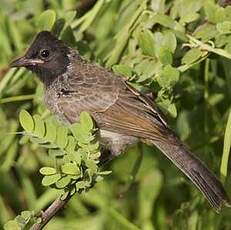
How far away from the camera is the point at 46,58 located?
4.18m

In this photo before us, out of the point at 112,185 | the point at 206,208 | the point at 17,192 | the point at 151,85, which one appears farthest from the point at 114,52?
the point at 17,192

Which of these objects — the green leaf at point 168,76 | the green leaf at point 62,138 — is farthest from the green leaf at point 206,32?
the green leaf at point 62,138

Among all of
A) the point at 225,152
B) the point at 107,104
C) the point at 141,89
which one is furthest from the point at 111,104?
the point at 225,152

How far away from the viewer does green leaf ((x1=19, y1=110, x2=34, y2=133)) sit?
3.31 metres

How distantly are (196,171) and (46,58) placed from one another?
0.90m

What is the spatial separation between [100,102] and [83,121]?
63cm

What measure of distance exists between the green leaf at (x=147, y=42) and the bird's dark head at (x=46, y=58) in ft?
1.36

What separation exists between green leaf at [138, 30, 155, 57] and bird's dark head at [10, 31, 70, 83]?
1.36ft

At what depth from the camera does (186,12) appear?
398cm

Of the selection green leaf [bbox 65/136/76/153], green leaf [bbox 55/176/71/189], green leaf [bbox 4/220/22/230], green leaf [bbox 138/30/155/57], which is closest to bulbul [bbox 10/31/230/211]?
green leaf [bbox 138/30/155/57]

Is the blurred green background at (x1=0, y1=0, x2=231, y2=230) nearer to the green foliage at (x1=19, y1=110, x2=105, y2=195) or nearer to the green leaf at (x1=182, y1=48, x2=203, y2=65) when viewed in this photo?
the green leaf at (x1=182, y1=48, x2=203, y2=65)

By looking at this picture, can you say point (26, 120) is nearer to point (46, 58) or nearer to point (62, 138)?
point (62, 138)

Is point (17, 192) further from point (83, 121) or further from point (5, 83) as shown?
point (83, 121)

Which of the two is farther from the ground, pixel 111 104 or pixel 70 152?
pixel 70 152
